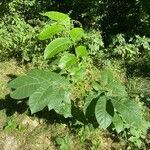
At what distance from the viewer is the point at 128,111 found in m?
3.50

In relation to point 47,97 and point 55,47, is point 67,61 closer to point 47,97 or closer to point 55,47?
point 55,47

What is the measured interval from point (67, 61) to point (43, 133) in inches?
37.6

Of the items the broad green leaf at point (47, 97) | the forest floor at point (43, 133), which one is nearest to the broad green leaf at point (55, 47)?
the broad green leaf at point (47, 97)

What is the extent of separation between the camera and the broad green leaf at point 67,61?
390 cm

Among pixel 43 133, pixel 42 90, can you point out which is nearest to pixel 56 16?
pixel 42 90

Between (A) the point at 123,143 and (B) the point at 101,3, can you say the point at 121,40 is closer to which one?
(B) the point at 101,3

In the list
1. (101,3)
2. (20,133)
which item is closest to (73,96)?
(20,133)

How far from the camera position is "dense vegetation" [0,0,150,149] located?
3.66 meters

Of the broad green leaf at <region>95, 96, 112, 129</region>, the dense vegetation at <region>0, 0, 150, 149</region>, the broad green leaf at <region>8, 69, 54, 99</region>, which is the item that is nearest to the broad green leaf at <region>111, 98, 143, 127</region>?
Result: the dense vegetation at <region>0, 0, 150, 149</region>

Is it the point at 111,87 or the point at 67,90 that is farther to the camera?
the point at 111,87

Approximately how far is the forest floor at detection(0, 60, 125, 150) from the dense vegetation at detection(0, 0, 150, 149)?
0.12 meters

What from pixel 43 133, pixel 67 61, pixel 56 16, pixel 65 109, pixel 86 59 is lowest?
pixel 86 59

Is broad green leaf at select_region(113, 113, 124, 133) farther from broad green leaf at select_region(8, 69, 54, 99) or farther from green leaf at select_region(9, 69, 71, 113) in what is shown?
broad green leaf at select_region(8, 69, 54, 99)

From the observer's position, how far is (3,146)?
4.17 meters
